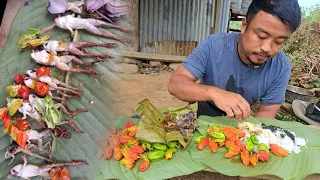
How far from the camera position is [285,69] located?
2246mm

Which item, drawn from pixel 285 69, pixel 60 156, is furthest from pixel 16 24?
pixel 285 69

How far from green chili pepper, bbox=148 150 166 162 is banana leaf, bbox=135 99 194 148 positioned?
0.18 feet

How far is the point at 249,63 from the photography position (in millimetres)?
2113

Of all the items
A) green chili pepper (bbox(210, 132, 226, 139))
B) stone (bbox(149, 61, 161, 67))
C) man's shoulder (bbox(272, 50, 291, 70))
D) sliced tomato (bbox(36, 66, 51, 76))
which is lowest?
stone (bbox(149, 61, 161, 67))

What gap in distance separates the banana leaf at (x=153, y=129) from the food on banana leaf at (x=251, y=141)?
12cm

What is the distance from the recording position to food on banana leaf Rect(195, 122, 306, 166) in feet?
4.97

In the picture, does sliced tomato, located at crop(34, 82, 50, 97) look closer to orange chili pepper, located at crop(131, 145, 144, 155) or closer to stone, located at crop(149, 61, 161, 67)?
orange chili pepper, located at crop(131, 145, 144, 155)

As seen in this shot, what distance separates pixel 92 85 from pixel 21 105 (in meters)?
0.16

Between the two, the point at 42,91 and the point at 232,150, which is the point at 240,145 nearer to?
the point at 232,150

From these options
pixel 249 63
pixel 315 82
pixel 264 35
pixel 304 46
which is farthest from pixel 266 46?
pixel 304 46

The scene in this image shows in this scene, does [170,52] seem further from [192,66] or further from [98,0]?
[98,0]

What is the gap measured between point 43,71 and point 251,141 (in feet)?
3.85

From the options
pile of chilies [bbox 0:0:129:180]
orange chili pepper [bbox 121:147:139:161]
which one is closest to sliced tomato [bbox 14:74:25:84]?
pile of chilies [bbox 0:0:129:180]

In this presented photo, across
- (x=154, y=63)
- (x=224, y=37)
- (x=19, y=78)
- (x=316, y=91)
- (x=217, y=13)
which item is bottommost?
(x=316, y=91)
